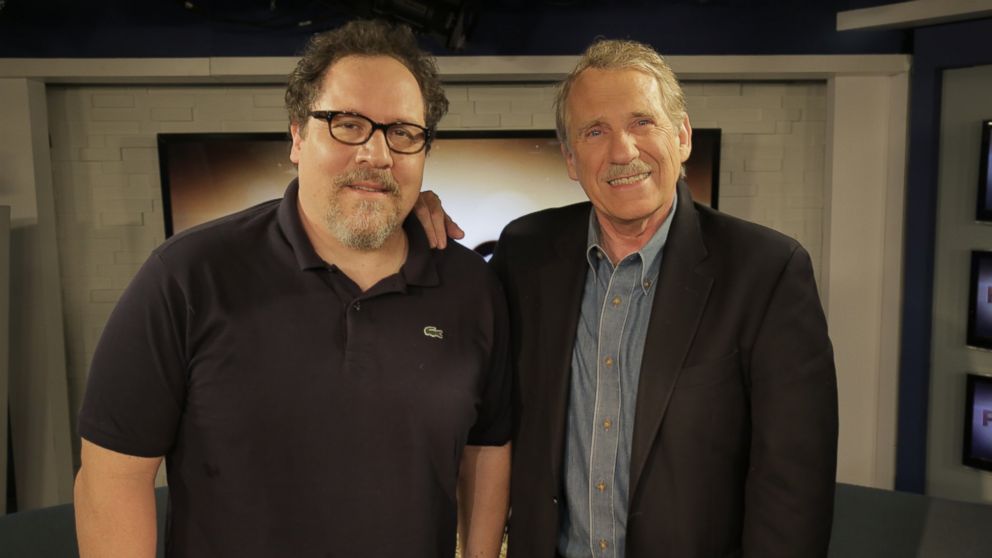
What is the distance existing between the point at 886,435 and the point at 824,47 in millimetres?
1925

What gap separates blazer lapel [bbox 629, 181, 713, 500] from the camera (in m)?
1.44

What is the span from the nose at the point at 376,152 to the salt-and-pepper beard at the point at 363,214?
0.01 m

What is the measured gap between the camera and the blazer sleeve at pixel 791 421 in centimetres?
142

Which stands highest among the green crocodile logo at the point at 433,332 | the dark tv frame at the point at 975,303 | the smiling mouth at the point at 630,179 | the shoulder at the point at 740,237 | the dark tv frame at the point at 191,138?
the dark tv frame at the point at 191,138

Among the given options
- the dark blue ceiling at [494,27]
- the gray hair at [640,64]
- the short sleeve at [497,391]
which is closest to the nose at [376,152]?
the short sleeve at [497,391]

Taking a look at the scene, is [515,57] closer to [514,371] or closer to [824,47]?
[824,47]

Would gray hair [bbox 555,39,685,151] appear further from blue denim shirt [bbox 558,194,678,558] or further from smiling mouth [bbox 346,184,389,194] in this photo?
smiling mouth [bbox 346,184,389,194]

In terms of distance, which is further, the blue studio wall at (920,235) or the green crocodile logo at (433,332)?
the blue studio wall at (920,235)

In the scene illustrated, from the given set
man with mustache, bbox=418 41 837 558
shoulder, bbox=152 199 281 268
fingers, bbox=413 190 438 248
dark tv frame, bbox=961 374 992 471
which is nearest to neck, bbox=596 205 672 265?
man with mustache, bbox=418 41 837 558

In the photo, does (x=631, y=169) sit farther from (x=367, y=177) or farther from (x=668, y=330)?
(x=367, y=177)

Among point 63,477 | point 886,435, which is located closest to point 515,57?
point 886,435

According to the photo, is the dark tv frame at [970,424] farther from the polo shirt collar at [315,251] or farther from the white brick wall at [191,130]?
the polo shirt collar at [315,251]

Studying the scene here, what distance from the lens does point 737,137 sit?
13.7ft

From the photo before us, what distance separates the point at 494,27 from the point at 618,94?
2436 millimetres
